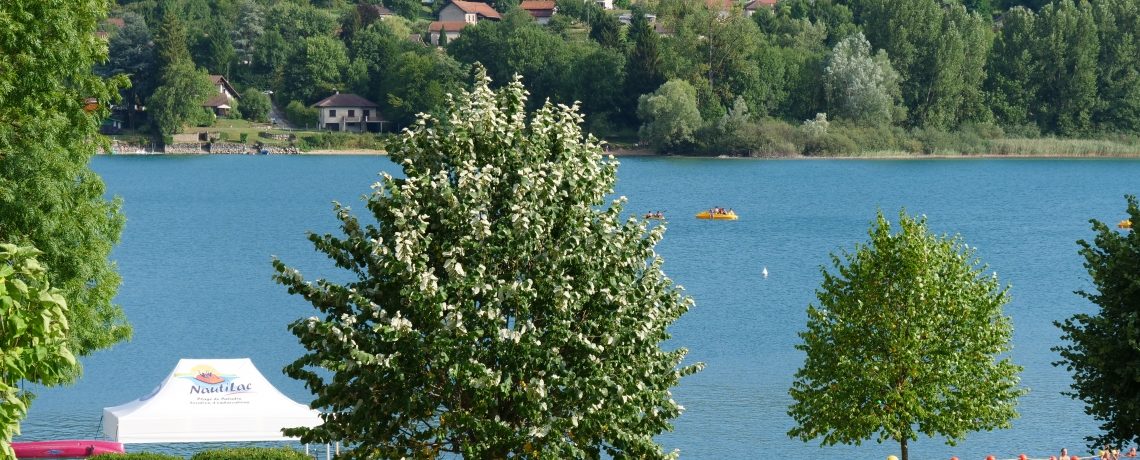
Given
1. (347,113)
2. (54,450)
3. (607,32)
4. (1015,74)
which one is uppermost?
(607,32)

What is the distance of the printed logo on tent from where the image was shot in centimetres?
2653

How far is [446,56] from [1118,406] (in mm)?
137874

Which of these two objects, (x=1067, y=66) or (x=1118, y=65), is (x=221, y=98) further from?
(x=1118, y=65)

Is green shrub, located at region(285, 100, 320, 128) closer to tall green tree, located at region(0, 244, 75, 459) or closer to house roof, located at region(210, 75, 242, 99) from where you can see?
house roof, located at region(210, 75, 242, 99)

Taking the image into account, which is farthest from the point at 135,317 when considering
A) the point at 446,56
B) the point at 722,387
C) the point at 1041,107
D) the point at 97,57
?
the point at 1041,107

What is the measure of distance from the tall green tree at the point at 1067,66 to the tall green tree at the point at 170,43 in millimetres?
97522

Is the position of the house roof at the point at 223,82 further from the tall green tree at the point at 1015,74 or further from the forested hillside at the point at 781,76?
the tall green tree at the point at 1015,74

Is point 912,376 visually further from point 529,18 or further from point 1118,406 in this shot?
point 529,18

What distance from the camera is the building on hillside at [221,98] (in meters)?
155

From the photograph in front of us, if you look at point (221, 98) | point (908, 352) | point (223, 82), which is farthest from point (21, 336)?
point (223, 82)

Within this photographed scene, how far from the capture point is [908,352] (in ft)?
87.3

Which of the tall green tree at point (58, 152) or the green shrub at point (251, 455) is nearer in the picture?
the green shrub at point (251, 455)

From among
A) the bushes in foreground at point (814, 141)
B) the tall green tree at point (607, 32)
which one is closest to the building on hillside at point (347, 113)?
the tall green tree at point (607, 32)

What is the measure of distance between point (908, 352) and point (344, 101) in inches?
5305
